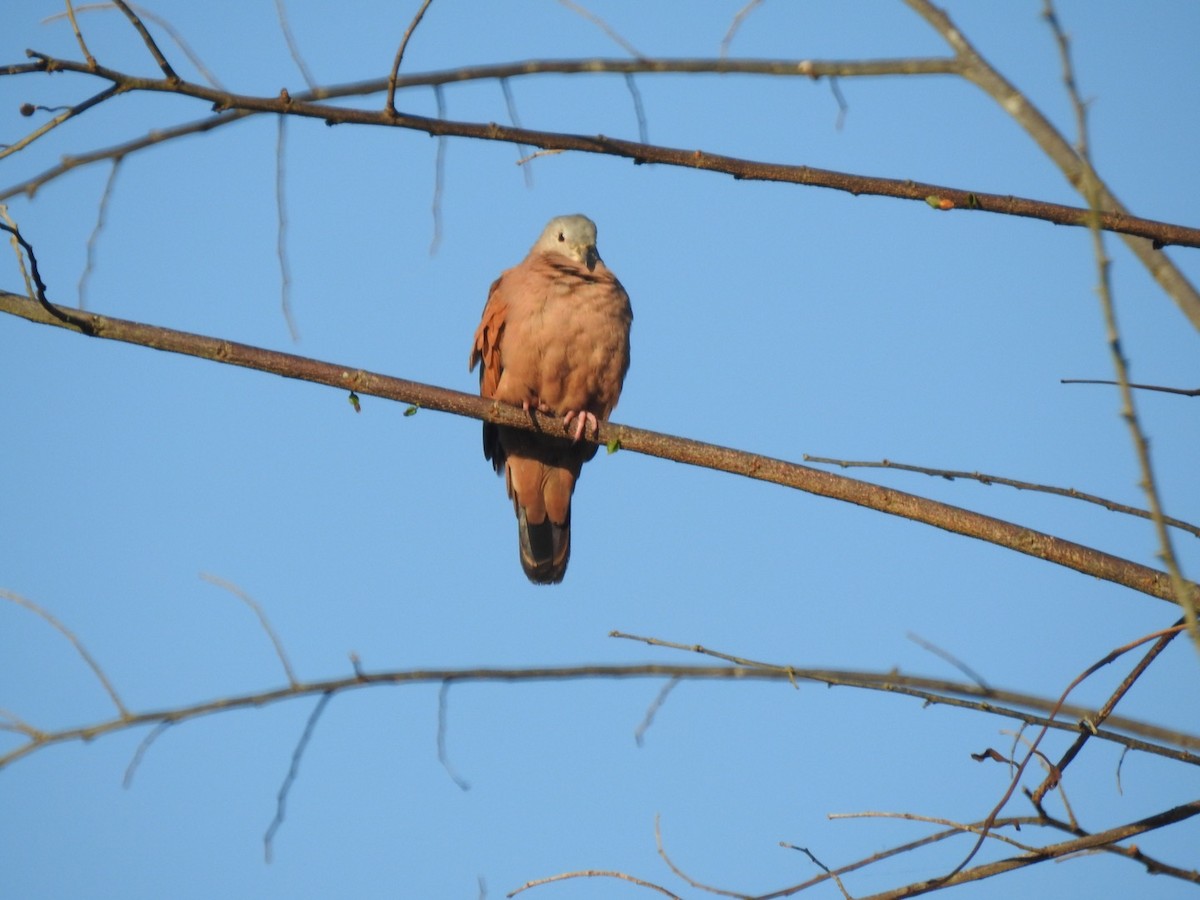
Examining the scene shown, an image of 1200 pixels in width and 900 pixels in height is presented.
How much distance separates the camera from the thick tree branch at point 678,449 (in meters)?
3.12

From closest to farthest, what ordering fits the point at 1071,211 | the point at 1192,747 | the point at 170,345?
the point at 1192,747
the point at 1071,211
the point at 170,345

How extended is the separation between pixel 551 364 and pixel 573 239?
0.96 metres

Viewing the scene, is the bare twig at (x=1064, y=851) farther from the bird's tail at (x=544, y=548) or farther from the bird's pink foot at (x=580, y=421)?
the bird's tail at (x=544, y=548)

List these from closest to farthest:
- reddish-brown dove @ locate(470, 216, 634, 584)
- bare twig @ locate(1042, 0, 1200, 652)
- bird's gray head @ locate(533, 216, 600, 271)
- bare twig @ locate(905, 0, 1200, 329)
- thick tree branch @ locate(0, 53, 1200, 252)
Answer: bare twig @ locate(1042, 0, 1200, 652)
bare twig @ locate(905, 0, 1200, 329)
thick tree branch @ locate(0, 53, 1200, 252)
reddish-brown dove @ locate(470, 216, 634, 584)
bird's gray head @ locate(533, 216, 600, 271)

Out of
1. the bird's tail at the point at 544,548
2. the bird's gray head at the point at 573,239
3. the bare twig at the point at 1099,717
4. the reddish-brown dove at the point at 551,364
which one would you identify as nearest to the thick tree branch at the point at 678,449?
the bare twig at the point at 1099,717

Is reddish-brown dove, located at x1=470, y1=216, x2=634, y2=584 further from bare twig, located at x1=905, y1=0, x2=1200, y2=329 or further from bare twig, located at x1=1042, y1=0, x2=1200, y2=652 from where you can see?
bare twig, located at x1=1042, y1=0, x2=1200, y2=652

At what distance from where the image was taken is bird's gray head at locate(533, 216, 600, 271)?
604 cm

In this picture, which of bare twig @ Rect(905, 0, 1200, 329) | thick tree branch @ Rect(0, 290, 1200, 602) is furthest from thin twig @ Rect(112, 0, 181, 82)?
bare twig @ Rect(905, 0, 1200, 329)

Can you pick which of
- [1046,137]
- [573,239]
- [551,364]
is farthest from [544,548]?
Result: [1046,137]

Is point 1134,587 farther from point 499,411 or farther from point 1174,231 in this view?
point 499,411

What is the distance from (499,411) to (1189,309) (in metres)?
2.27

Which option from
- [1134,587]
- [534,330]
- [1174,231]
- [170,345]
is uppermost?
[534,330]

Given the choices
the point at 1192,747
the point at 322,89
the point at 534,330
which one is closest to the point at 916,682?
the point at 1192,747

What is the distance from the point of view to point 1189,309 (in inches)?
91.3
